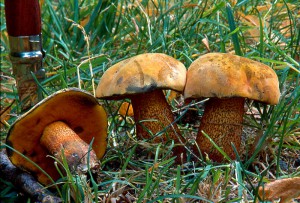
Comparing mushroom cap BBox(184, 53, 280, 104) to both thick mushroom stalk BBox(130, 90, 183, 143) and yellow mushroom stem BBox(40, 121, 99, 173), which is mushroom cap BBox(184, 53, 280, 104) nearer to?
thick mushroom stalk BBox(130, 90, 183, 143)

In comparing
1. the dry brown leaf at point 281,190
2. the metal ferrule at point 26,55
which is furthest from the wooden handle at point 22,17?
the dry brown leaf at point 281,190

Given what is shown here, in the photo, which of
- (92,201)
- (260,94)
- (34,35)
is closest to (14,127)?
(92,201)

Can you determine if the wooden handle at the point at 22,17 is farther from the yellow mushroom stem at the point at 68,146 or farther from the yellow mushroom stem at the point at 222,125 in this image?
the yellow mushroom stem at the point at 222,125

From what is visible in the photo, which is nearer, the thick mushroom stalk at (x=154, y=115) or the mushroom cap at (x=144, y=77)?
the mushroom cap at (x=144, y=77)

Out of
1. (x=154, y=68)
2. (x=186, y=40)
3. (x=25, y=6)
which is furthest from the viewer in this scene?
(x=186, y=40)

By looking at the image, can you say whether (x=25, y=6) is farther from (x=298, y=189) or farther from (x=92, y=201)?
(x=298, y=189)
